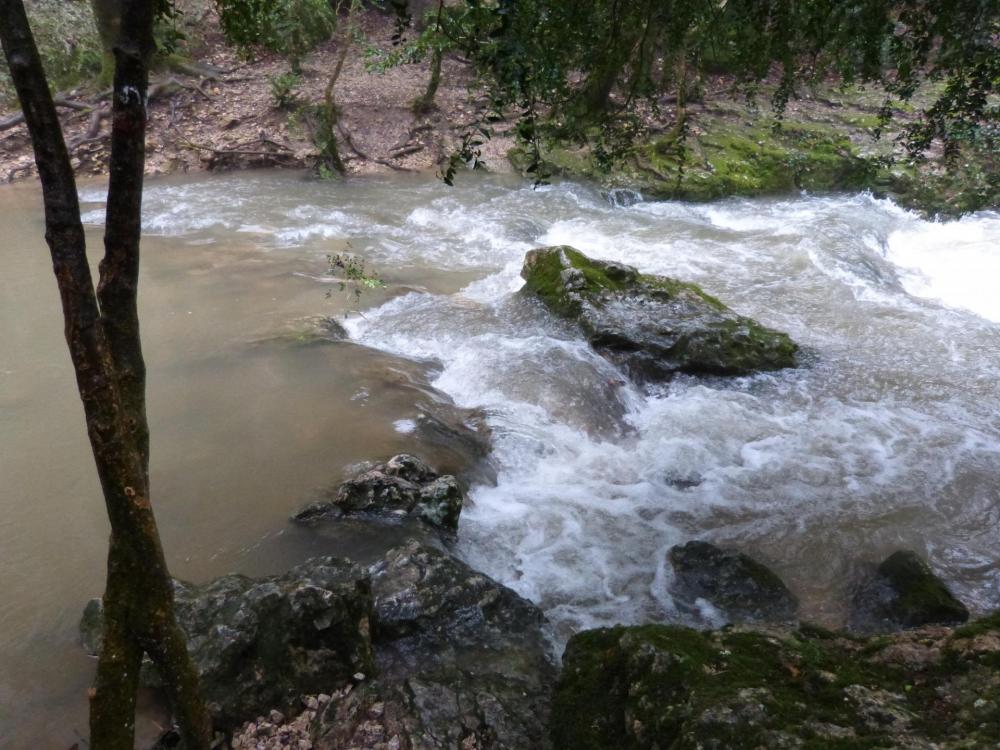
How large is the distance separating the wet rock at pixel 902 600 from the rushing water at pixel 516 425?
0.18 meters

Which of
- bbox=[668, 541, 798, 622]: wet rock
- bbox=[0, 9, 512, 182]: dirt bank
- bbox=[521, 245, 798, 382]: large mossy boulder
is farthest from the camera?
bbox=[0, 9, 512, 182]: dirt bank

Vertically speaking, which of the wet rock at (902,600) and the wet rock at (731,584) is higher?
the wet rock at (902,600)

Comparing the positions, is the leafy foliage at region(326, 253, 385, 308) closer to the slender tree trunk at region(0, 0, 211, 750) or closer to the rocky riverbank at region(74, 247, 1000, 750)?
the rocky riverbank at region(74, 247, 1000, 750)

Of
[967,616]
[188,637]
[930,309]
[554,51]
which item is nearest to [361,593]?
[188,637]

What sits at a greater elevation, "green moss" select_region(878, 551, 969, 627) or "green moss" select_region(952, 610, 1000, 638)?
"green moss" select_region(952, 610, 1000, 638)

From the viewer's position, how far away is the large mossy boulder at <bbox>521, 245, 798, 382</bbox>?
24.1ft

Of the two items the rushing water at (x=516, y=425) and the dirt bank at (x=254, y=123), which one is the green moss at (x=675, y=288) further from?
the dirt bank at (x=254, y=123)

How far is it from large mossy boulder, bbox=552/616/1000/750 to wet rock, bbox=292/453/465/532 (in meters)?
1.95

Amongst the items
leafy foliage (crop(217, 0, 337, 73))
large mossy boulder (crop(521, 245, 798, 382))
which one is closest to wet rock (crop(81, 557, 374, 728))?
leafy foliage (crop(217, 0, 337, 73))

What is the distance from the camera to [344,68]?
1875cm

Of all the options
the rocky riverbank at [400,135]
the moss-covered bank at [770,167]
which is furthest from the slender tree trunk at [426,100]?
the moss-covered bank at [770,167]

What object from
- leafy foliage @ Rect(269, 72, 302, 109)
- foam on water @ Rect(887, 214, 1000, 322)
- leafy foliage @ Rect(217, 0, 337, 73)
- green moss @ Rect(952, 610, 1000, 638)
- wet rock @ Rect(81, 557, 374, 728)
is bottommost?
wet rock @ Rect(81, 557, 374, 728)

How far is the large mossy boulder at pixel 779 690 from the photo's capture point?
90.4 inches

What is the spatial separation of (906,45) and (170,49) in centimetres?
441
